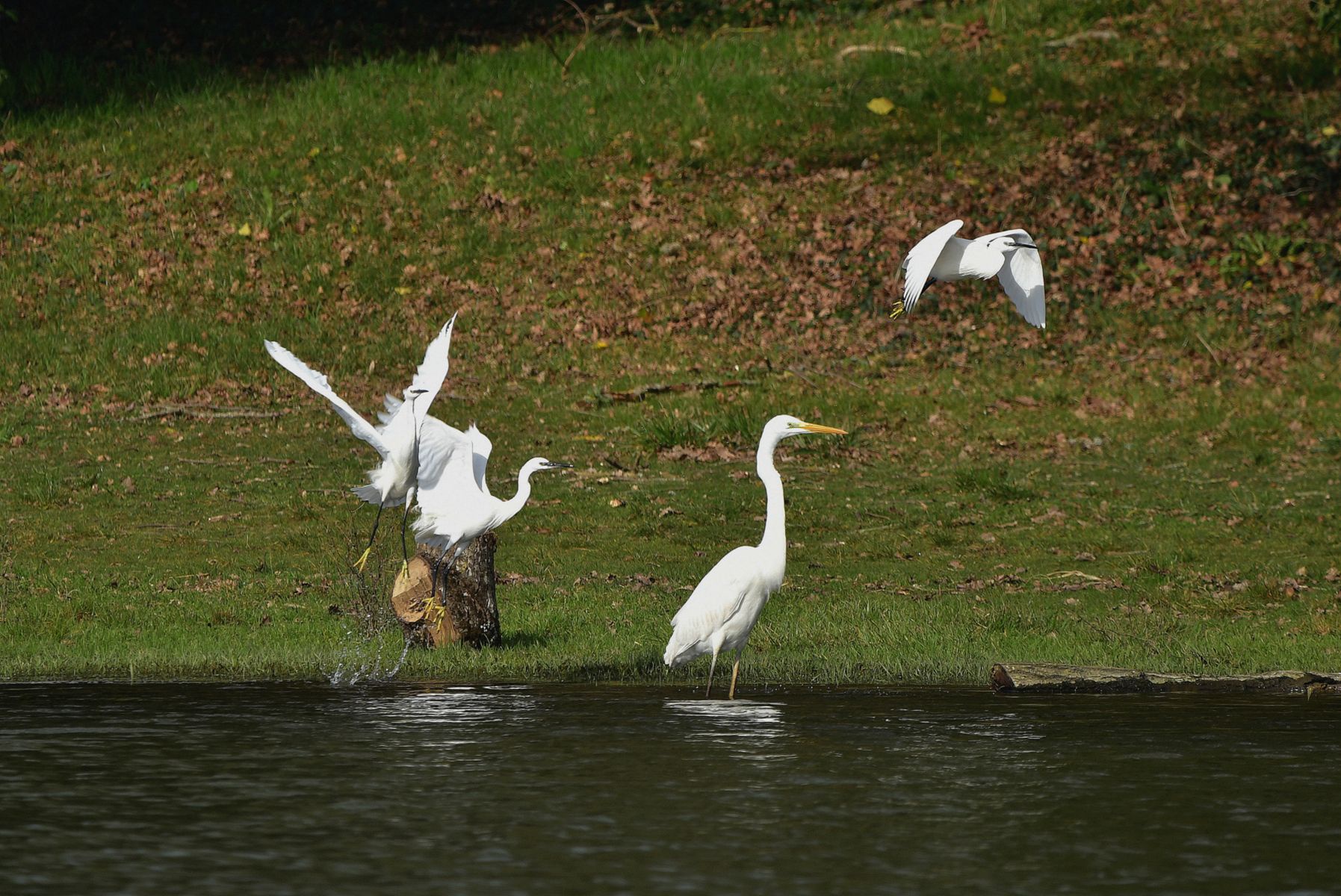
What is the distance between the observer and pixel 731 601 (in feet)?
46.9

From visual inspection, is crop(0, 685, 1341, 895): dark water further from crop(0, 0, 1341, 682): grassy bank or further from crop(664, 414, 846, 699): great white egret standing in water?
crop(0, 0, 1341, 682): grassy bank

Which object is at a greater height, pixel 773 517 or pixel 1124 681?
pixel 773 517

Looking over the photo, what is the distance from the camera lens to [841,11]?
41156 millimetres

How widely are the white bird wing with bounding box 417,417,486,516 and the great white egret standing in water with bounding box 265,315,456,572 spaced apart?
113mm

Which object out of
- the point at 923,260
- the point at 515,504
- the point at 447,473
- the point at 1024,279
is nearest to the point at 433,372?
the point at 447,473

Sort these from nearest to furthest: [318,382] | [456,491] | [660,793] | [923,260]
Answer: [660,793] < [318,382] < [456,491] < [923,260]

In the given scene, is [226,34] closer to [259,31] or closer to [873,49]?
[259,31]

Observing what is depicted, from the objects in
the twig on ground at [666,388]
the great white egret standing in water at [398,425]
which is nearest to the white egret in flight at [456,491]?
the great white egret standing in water at [398,425]

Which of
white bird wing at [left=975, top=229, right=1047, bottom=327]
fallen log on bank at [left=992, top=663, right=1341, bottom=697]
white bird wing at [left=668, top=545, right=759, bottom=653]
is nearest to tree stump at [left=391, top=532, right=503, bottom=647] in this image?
white bird wing at [left=668, top=545, right=759, bottom=653]

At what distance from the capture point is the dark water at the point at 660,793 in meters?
8.77

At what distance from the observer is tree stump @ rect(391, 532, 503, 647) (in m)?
15.8

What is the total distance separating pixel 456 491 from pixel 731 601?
8.43ft

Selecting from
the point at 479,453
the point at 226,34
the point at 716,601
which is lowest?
the point at 716,601

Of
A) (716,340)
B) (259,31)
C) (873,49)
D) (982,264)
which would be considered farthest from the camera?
(259,31)
